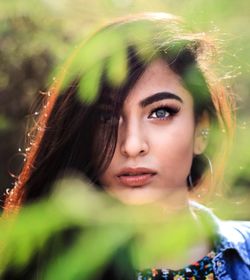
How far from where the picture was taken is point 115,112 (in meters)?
1.51

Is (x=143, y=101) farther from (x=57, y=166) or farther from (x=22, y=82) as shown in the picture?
(x=22, y=82)

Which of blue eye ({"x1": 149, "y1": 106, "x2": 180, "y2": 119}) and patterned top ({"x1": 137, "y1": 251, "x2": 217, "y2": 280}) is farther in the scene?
patterned top ({"x1": 137, "y1": 251, "x2": 217, "y2": 280})

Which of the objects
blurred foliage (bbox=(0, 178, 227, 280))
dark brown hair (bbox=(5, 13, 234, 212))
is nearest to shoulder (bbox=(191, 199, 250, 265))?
dark brown hair (bbox=(5, 13, 234, 212))

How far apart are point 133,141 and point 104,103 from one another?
0.20m

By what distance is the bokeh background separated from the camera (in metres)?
1.33

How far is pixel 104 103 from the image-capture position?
5.20 ft

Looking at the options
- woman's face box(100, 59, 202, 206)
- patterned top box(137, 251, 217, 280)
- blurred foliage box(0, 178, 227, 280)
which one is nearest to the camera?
blurred foliage box(0, 178, 227, 280)

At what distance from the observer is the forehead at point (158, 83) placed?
1.58 meters

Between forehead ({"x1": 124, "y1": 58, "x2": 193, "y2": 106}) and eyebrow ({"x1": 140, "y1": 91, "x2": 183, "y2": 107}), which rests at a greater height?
forehead ({"x1": 124, "y1": 58, "x2": 193, "y2": 106})

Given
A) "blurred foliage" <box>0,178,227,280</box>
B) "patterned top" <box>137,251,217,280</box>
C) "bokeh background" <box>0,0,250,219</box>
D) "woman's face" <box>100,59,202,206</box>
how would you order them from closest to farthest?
"blurred foliage" <box>0,178,227,280</box>
"bokeh background" <box>0,0,250,219</box>
"woman's face" <box>100,59,202,206</box>
"patterned top" <box>137,251,217,280</box>

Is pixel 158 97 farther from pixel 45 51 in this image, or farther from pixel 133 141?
pixel 45 51

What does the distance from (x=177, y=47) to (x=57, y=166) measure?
44cm

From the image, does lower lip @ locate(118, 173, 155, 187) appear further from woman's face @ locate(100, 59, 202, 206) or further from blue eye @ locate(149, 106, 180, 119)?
blue eye @ locate(149, 106, 180, 119)

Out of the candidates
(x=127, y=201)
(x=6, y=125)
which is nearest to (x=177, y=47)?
(x=127, y=201)
